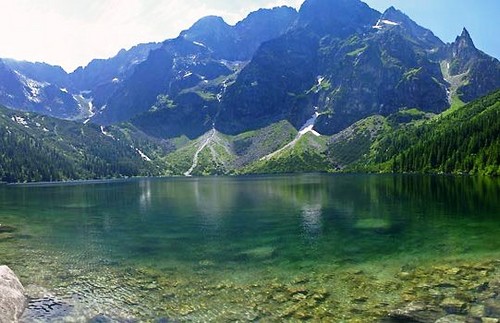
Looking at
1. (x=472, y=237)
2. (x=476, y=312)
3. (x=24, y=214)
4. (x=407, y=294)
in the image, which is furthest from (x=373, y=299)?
(x=24, y=214)

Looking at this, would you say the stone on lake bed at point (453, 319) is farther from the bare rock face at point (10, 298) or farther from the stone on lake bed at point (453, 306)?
the bare rock face at point (10, 298)

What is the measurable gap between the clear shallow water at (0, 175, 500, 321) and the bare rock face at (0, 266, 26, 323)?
1140 mm

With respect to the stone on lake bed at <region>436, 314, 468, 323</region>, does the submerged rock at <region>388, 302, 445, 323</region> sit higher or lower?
lower

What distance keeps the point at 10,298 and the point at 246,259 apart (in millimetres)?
25011

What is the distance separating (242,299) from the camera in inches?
1336

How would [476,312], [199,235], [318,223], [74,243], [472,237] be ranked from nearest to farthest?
1. [476,312]
2. [472,237]
3. [74,243]
4. [199,235]
5. [318,223]

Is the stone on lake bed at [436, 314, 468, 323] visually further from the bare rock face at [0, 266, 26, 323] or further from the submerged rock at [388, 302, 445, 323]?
the bare rock face at [0, 266, 26, 323]

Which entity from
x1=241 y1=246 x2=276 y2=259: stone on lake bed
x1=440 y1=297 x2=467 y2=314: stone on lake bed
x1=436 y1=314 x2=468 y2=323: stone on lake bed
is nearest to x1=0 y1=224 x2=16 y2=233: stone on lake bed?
x1=241 y1=246 x2=276 y2=259: stone on lake bed

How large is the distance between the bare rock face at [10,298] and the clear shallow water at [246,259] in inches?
44.9

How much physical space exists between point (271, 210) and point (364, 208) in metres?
21.9

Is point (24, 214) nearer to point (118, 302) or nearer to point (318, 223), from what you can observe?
point (318, 223)

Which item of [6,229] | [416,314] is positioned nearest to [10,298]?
[416,314]

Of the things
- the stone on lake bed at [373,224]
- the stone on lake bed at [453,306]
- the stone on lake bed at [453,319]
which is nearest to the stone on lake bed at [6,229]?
the stone on lake bed at [373,224]

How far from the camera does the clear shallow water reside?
32.4m
